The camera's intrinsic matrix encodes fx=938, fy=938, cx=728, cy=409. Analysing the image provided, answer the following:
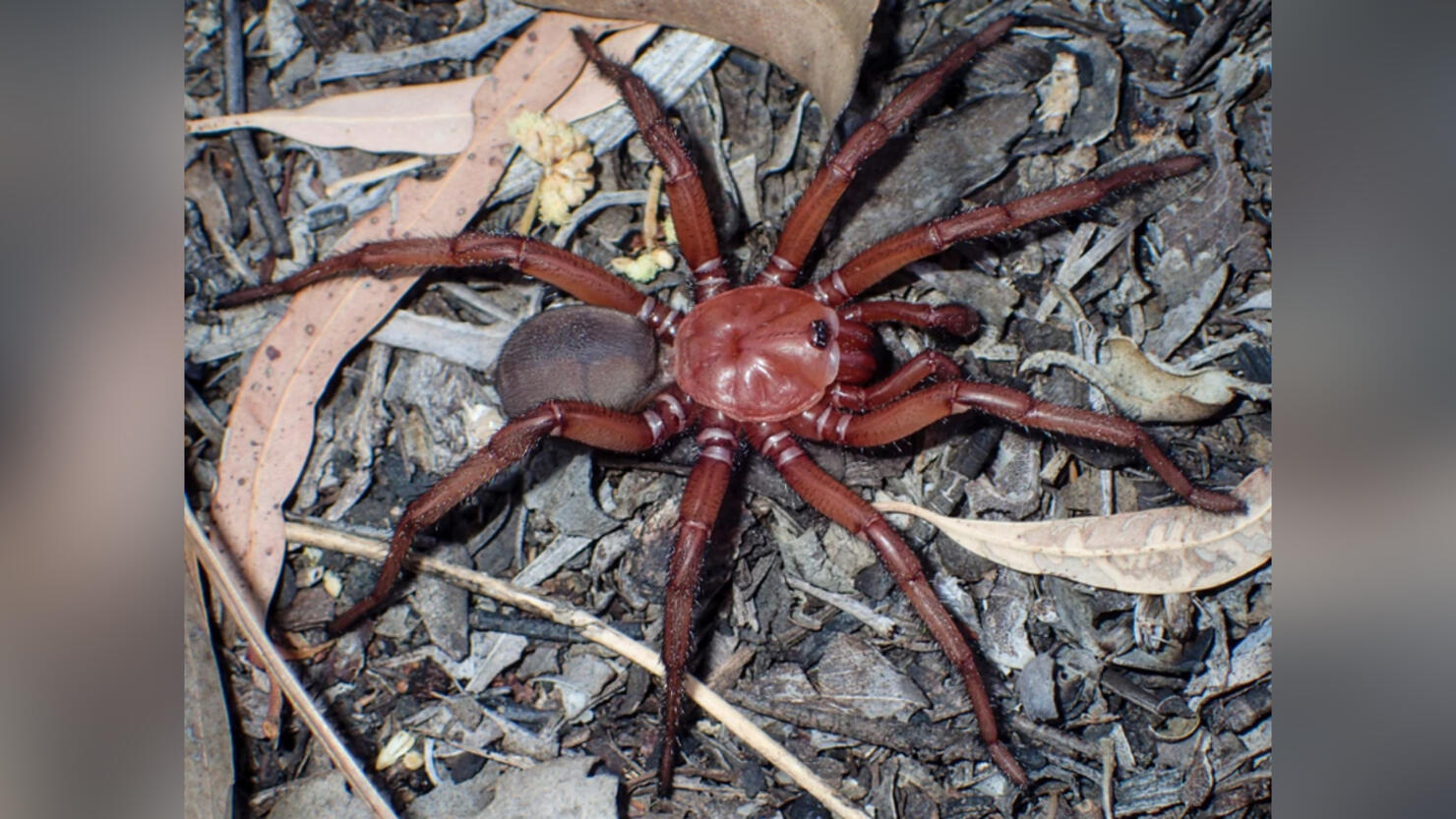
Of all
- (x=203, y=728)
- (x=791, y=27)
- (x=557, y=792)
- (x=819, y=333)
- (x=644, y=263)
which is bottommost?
(x=557, y=792)

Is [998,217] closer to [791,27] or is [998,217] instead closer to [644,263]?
[791,27]

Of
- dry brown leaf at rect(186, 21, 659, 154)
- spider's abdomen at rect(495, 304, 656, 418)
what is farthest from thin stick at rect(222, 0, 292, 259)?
spider's abdomen at rect(495, 304, 656, 418)

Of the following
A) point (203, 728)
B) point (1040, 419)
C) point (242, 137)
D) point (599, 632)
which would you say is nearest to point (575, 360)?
point (599, 632)

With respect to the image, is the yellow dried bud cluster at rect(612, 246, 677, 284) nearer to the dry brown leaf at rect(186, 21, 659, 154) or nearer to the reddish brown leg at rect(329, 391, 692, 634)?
the dry brown leaf at rect(186, 21, 659, 154)

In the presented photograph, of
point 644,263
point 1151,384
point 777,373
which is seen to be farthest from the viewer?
point 644,263

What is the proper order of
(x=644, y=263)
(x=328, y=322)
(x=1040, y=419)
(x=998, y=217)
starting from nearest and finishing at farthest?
1. (x=1040, y=419)
2. (x=998, y=217)
3. (x=328, y=322)
4. (x=644, y=263)
